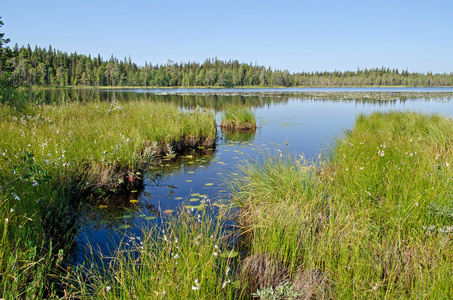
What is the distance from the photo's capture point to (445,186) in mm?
4207

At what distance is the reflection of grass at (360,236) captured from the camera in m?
2.89

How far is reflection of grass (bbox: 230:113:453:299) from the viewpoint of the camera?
9.47 ft

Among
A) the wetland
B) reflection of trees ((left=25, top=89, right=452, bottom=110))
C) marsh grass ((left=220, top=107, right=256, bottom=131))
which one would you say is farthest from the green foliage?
reflection of trees ((left=25, top=89, right=452, bottom=110))

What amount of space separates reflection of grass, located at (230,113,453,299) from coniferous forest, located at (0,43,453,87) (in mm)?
102971

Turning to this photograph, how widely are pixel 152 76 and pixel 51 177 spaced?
13726 cm

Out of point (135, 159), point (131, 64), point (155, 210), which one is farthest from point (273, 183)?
point (131, 64)

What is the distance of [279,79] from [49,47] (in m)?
108

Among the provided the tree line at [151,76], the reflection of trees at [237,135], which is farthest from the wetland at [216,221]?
the tree line at [151,76]

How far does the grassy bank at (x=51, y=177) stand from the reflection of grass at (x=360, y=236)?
245 centimetres

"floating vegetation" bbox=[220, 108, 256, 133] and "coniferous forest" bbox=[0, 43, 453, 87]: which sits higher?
"coniferous forest" bbox=[0, 43, 453, 87]

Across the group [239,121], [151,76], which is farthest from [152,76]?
[239,121]

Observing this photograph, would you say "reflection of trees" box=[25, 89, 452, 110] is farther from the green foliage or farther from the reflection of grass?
the green foliage

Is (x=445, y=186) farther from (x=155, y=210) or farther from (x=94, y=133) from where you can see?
(x=94, y=133)

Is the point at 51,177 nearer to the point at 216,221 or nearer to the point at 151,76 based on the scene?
the point at 216,221
